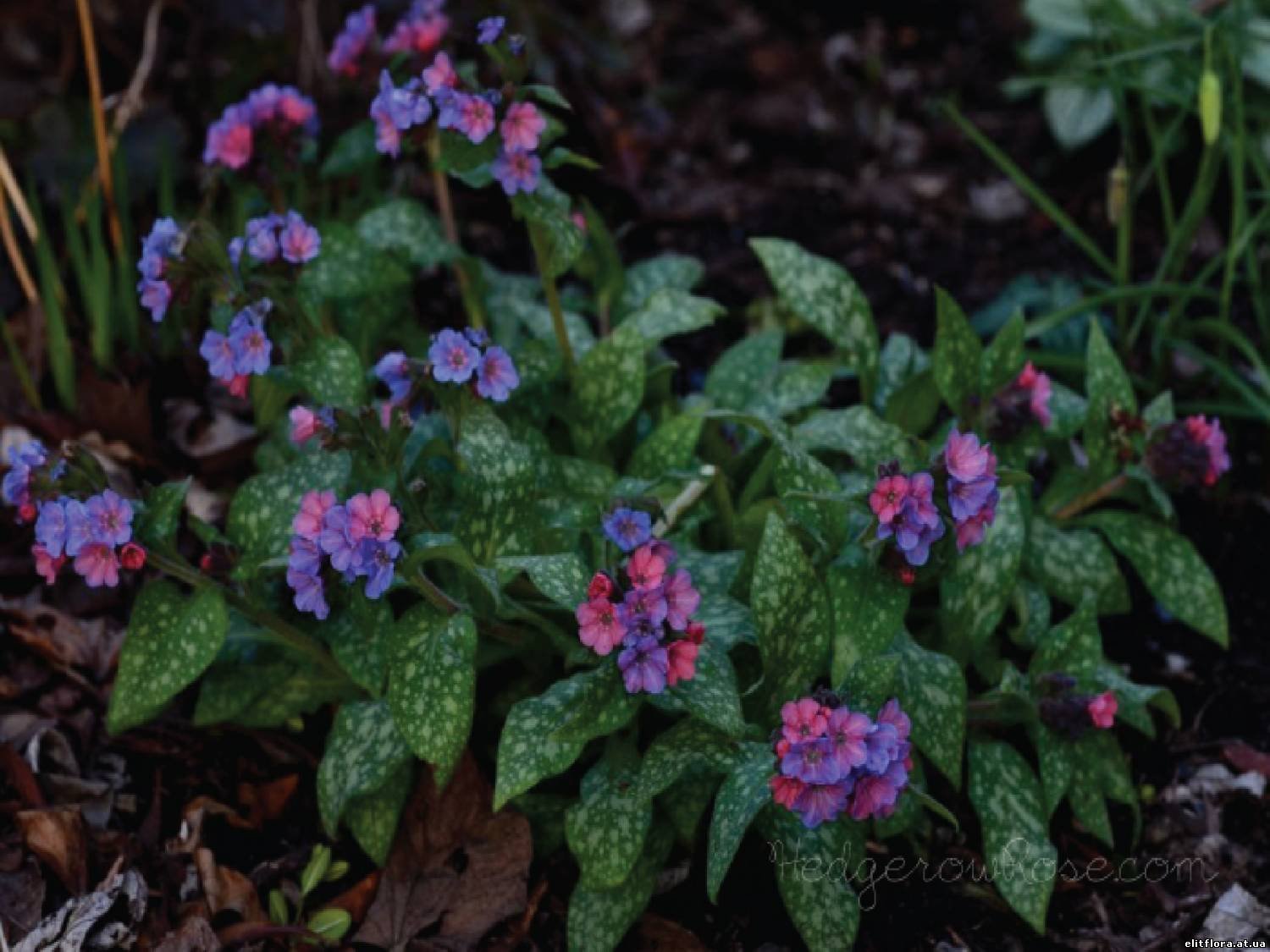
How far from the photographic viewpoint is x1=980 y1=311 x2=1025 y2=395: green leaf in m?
2.36

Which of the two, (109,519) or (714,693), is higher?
(109,519)

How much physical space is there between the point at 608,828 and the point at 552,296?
0.91 metres

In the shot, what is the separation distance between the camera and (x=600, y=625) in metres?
1.76

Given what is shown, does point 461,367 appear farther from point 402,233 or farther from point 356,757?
point 402,233

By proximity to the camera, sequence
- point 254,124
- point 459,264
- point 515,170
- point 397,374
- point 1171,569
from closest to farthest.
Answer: point 397,374, point 515,170, point 1171,569, point 254,124, point 459,264

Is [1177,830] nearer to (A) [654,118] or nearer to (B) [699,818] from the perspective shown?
(B) [699,818]

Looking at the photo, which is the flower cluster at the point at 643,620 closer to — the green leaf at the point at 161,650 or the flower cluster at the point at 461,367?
the flower cluster at the point at 461,367

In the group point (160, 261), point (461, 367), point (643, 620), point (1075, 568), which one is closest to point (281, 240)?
point (160, 261)

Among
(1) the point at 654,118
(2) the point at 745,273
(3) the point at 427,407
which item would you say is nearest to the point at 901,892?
(3) the point at 427,407

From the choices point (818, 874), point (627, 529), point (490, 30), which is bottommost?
point (818, 874)

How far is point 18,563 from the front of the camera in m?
2.56

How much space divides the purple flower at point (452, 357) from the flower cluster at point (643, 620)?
1.22 ft

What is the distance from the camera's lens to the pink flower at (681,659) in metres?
1.77

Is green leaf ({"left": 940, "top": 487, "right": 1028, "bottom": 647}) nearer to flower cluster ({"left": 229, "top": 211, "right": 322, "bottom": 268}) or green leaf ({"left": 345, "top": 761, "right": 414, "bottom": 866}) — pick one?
green leaf ({"left": 345, "top": 761, "right": 414, "bottom": 866})
